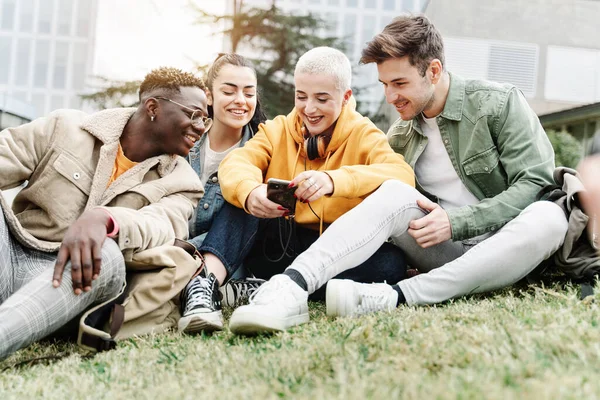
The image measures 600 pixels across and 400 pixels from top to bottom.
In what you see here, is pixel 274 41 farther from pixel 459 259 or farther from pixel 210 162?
pixel 459 259

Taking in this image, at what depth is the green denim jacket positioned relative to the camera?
3189mm

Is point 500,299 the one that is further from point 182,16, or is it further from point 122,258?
point 182,16

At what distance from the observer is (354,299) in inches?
111

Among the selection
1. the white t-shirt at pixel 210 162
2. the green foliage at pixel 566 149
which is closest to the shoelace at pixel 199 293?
the white t-shirt at pixel 210 162

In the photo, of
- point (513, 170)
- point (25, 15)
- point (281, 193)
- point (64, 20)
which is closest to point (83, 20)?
point (64, 20)

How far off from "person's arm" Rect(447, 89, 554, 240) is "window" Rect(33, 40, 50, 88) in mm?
35892

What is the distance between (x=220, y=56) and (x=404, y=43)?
1.70 m

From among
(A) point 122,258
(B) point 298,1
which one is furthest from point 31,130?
(B) point 298,1

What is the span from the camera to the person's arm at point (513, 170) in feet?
10.3

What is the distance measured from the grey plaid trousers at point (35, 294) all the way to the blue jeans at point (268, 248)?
1.02 meters

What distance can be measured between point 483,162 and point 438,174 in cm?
31

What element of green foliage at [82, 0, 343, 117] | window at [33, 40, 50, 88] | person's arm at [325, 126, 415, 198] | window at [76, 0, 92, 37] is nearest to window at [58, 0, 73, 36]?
window at [76, 0, 92, 37]

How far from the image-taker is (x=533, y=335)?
198 cm

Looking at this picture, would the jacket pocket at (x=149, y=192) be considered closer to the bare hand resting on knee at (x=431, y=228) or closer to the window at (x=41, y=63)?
the bare hand resting on knee at (x=431, y=228)
